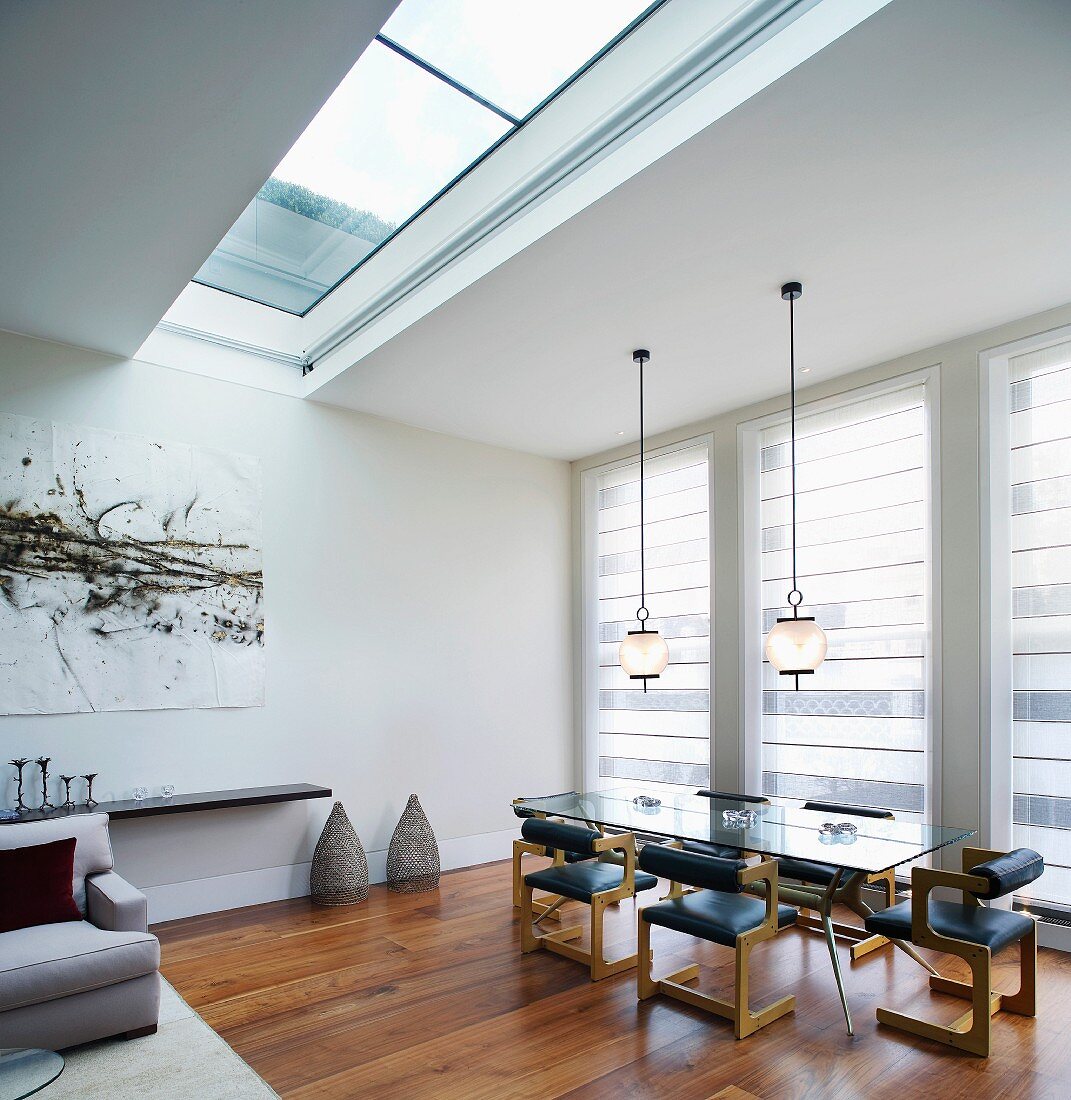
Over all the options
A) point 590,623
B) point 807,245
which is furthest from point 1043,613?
point 590,623

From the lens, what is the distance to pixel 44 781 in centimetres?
416

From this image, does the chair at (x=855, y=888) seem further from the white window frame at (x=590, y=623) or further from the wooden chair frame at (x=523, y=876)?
the white window frame at (x=590, y=623)

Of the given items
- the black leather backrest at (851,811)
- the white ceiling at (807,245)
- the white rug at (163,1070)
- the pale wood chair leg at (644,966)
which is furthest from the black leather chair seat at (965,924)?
the white ceiling at (807,245)

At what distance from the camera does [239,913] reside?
4711 mm

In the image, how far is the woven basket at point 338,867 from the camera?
4.89 m

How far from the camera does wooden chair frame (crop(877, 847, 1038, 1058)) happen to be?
9.71 ft

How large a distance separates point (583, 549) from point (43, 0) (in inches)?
201

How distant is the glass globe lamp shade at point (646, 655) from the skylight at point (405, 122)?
2.39 m

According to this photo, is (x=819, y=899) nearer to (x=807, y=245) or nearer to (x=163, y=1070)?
(x=163, y=1070)

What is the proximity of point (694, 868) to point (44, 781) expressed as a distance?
126 inches

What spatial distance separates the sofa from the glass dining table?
193 centimetres

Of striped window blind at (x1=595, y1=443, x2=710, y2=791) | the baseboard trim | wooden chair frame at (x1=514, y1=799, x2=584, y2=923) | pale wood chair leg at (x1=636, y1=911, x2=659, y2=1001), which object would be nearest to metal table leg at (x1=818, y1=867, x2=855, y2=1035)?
pale wood chair leg at (x1=636, y1=911, x2=659, y2=1001)

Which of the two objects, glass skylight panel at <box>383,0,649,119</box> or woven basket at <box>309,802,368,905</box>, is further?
woven basket at <box>309,802,368,905</box>

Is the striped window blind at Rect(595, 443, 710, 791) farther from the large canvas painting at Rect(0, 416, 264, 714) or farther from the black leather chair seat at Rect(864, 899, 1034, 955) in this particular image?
the large canvas painting at Rect(0, 416, 264, 714)
